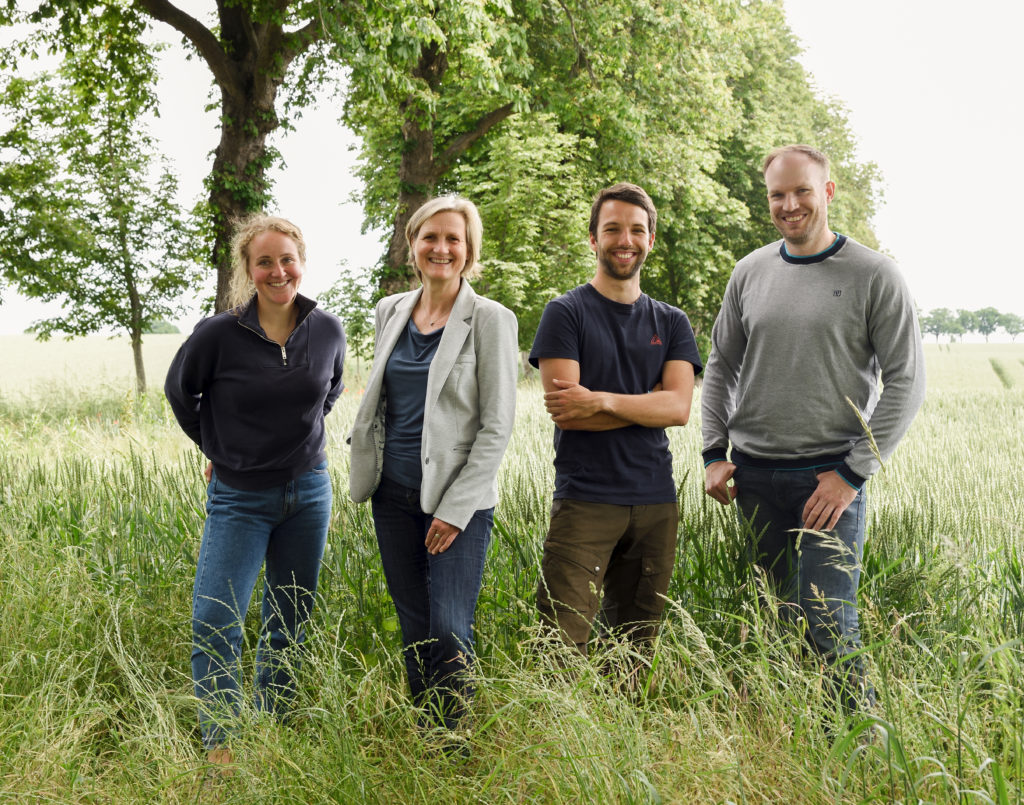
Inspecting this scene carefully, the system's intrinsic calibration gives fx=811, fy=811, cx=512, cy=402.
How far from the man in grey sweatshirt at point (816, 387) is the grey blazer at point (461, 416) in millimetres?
1039

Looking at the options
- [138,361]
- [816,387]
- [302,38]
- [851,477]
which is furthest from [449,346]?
[138,361]

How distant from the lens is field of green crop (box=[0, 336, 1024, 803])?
6.91ft

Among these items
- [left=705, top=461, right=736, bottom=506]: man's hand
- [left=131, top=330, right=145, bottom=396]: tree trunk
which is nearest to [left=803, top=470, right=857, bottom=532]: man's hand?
[left=705, top=461, right=736, bottom=506]: man's hand

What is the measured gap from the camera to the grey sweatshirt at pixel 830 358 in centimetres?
304

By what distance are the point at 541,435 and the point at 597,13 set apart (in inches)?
406

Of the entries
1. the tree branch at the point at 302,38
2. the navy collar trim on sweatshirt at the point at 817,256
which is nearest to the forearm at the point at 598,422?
the navy collar trim on sweatshirt at the point at 817,256

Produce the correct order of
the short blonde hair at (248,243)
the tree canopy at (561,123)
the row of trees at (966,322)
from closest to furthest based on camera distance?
the short blonde hair at (248,243)
the tree canopy at (561,123)
the row of trees at (966,322)

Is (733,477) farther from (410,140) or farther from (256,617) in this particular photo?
(410,140)

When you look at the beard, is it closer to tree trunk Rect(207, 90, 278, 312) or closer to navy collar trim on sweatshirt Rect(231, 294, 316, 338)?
navy collar trim on sweatshirt Rect(231, 294, 316, 338)

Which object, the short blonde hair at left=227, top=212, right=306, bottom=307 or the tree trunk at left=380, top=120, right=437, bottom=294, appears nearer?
the short blonde hair at left=227, top=212, right=306, bottom=307

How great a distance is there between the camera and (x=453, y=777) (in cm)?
246

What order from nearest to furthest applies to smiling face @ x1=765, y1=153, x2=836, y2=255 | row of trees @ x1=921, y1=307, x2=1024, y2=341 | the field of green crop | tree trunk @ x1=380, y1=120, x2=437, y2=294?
the field of green crop < smiling face @ x1=765, y1=153, x2=836, y2=255 < tree trunk @ x1=380, y1=120, x2=437, y2=294 < row of trees @ x1=921, y1=307, x2=1024, y2=341

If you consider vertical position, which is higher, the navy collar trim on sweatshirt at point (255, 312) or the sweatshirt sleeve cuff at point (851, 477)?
the navy collar trim on sweatshirt at point (255, 312)

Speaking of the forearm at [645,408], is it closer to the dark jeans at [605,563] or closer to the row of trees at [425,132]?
the dark jeans at [605,563]
